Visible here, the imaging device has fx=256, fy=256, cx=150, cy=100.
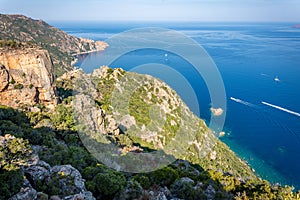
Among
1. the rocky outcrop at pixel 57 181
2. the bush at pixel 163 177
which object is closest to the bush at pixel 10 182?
the rocky outcrop at pixel 57 181

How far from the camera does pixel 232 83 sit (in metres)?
80.0

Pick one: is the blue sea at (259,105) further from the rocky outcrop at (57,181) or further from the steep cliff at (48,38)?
the rocky outcrop at (57,181)

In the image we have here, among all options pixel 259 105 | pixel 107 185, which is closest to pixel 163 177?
pixel 107 185

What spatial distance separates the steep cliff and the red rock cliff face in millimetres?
62299

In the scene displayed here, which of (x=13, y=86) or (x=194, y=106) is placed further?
(x=194, y=106)

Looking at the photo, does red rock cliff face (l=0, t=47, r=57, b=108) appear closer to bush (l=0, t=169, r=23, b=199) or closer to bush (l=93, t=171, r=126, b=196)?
bush (l=93, t=171, r=126, b=196)

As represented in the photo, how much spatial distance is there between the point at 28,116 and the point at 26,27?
10457cm

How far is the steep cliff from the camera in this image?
9275cm

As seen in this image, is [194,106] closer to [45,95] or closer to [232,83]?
[232,83]

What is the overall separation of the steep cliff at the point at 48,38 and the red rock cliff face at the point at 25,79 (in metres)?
62.3

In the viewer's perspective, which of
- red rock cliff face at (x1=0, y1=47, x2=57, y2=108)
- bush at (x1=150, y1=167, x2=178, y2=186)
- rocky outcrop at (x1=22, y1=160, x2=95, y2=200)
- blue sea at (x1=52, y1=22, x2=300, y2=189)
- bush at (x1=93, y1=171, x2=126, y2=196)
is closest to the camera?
rocky outcrop at (x1=22, y1=160, x2=95, y2=200)

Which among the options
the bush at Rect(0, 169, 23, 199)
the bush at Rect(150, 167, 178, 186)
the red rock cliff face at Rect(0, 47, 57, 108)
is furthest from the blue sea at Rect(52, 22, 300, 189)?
the bush at Rect(0, 169, 23, 199)

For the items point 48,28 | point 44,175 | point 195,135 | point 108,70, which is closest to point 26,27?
point 48,28

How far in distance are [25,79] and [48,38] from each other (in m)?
105
